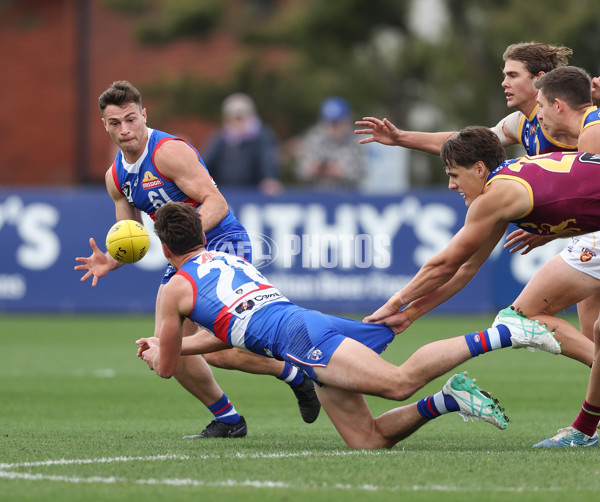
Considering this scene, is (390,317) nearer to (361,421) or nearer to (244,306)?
(361,421)

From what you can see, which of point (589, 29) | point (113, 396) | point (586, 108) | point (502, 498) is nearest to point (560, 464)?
point (502, 498)

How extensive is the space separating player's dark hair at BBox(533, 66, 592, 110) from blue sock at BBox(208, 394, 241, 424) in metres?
3.00

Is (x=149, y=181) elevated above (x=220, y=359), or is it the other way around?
(x=149, y=181)

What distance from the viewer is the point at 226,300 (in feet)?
22.7

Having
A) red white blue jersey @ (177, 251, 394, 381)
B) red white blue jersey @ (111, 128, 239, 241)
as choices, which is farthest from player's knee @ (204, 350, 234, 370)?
red white blue jersey @ (177, 251, 394, 381)

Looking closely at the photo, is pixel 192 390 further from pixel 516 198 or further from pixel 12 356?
pixel 12 356

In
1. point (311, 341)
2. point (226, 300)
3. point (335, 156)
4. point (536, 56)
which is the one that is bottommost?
point (311, 341)

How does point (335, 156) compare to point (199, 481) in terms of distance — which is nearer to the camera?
point (199, 481)

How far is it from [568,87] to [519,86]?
0.71 metres

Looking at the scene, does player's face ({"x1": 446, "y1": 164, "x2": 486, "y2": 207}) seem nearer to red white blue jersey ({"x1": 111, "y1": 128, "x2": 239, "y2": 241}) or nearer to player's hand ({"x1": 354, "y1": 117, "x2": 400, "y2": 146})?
player's hand ({"x1": 354, "y1": 117, "x2": 400, "y2": 146})

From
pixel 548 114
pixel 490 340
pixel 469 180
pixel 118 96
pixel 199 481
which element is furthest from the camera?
pixel 118 96

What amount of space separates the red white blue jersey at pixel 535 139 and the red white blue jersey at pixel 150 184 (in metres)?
2.19

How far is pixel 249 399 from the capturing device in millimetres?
10227

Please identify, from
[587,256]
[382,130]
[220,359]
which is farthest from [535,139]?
[220,359]
